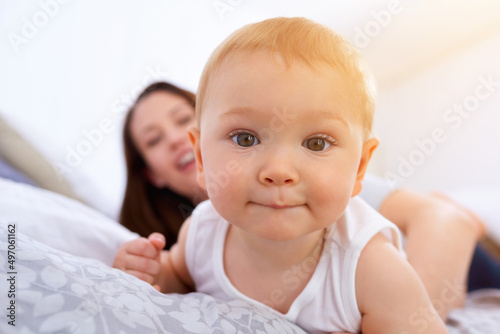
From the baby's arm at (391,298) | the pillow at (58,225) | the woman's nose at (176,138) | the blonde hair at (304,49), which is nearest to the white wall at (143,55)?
the woman's nose at (176,138)

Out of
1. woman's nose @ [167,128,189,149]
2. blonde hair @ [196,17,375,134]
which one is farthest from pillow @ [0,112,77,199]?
blonde hair @ [196,17,375,134]

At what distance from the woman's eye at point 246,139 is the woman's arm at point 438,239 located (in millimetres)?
669

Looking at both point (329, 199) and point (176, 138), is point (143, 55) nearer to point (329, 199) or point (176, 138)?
point (176, 138)

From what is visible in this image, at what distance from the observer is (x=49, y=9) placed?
2.22m

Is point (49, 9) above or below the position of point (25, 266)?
above

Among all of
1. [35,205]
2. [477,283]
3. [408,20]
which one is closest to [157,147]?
[35,205]

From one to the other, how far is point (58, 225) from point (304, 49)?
75cm

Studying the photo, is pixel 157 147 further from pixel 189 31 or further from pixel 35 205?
pixel 189 31

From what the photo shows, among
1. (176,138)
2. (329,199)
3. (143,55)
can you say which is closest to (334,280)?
(329,199)

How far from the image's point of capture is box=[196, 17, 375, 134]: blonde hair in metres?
0.73

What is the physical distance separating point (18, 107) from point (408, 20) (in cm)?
232

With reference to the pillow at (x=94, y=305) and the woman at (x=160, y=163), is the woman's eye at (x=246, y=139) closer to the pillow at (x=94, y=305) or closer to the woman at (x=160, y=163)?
the pillow at (x=94, y=305)

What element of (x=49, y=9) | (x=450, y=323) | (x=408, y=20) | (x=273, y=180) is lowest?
(x=450, y=323)

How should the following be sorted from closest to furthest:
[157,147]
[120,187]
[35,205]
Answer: [35,205]
[157,147]
[120,187]
